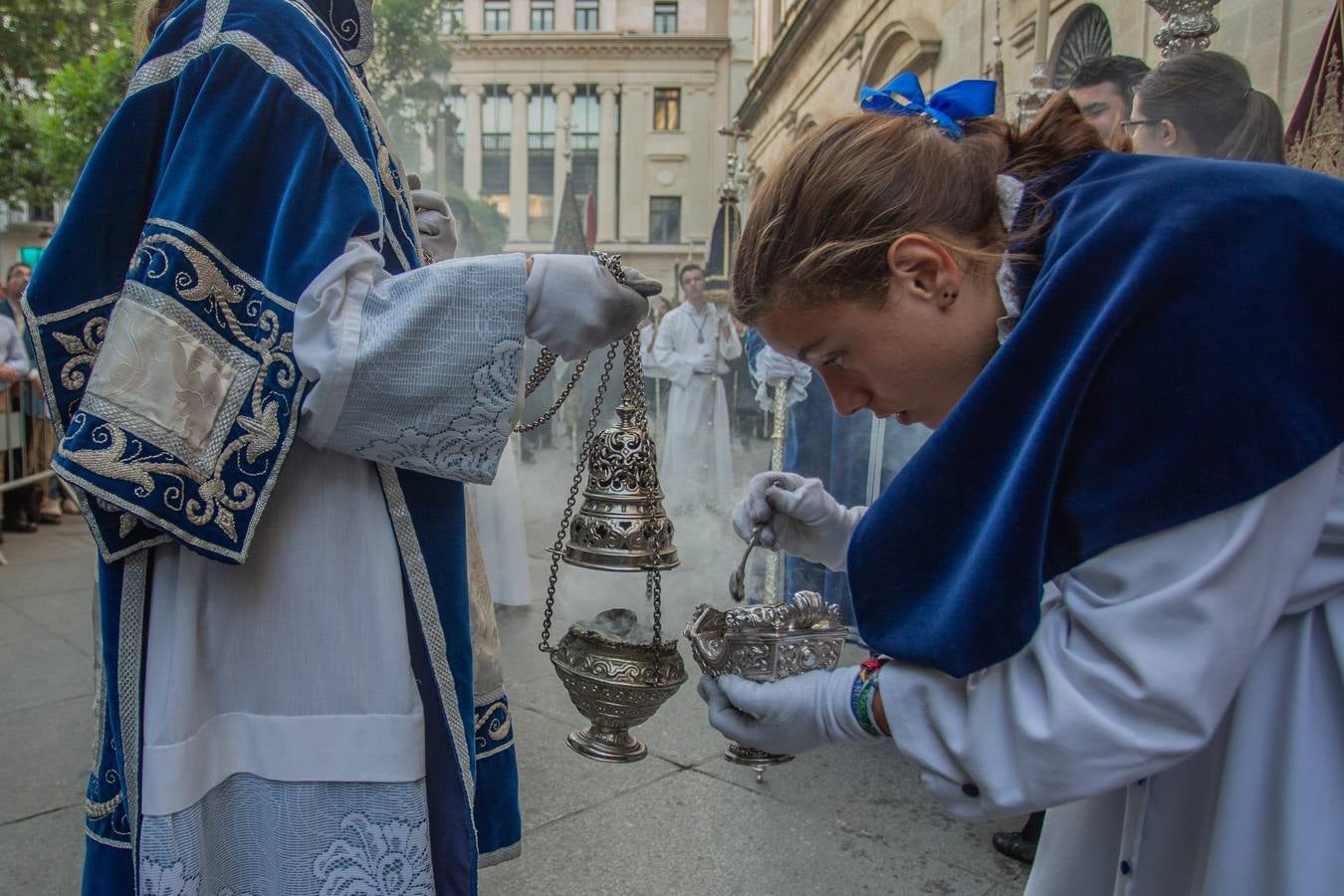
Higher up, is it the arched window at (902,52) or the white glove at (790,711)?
the arched window at (902,52)

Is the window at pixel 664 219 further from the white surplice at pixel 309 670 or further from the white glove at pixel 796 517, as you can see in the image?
the white surplice at pixel 309 670

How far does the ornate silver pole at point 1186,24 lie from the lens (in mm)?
3064

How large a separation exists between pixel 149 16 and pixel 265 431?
794 millimetres

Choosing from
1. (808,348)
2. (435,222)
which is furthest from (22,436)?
(808,348)

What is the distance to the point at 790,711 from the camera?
1141 millimetres

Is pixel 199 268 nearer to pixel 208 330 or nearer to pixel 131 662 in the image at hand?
pixel 208 330

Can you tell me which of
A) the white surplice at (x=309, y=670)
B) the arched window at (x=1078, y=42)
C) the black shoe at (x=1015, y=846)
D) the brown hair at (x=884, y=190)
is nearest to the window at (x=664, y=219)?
the arched window at (x=1078, y=42)

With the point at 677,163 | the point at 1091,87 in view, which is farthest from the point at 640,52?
the point at 1091,87

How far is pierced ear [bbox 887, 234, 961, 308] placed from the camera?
1.05 metres

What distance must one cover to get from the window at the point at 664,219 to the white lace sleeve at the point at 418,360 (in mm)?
35289

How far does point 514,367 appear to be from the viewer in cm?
132

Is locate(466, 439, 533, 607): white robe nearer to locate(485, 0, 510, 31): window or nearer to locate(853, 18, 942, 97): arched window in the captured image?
locate(853, 18, 942, 97): arched window

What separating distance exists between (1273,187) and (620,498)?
3.33ft

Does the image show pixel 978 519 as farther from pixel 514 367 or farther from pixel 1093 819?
pixel 514 367
